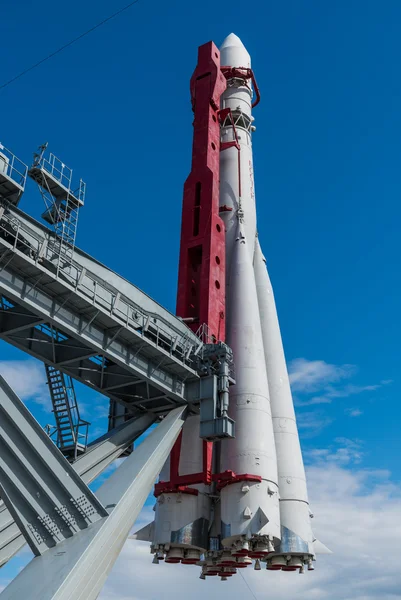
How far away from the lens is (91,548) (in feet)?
56.0

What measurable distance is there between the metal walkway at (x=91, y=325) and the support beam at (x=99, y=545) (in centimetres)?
229

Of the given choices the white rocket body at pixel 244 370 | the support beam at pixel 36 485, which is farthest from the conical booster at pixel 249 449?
the support beam at pixel 36 485

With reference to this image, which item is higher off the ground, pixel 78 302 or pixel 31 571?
pixel 78 302

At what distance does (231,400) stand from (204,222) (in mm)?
8929

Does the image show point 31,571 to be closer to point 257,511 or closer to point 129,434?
point 129,434

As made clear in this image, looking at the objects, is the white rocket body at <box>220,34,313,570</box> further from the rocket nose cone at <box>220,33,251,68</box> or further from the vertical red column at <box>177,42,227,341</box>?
the rocket nose cone at <box>220,33,251,68</box>

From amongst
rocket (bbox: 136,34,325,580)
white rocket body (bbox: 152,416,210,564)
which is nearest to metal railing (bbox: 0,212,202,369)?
rocket (bbox: 136,34,325,580)

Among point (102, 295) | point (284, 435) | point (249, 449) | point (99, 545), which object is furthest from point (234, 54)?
point (99, 545)

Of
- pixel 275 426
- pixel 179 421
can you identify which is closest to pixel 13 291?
pixel 179 421

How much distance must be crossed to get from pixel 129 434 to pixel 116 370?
261 centimetres

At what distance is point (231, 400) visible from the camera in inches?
1011

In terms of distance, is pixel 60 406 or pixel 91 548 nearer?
pixel 91 548

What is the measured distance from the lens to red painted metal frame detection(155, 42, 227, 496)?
25.2m

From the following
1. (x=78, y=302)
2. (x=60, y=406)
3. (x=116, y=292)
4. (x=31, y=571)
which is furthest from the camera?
(x=60, y=406)
